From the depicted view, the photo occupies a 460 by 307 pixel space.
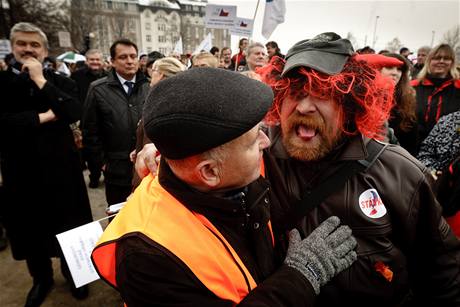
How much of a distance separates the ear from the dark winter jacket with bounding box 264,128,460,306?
1.68ft

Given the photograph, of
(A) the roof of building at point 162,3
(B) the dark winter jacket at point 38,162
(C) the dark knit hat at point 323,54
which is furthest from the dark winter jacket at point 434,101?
(A) the roof of building at point 162,3

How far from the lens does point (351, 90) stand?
5.06ft

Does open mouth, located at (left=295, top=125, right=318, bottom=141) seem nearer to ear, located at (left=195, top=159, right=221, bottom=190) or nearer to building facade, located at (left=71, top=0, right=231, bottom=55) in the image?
ear, located at (left=195, top=159, right=221, bottom=190)

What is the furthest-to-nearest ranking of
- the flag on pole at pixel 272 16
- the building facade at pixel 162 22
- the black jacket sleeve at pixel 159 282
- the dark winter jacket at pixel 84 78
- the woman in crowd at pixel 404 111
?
the building facade at pixel 162 22
the dark winter jacket at pixel 84 78
the flag on pole at pixel 272 16
the woman in crowd at pixel 404 111
the black jacket sleeve at pixel 159 282

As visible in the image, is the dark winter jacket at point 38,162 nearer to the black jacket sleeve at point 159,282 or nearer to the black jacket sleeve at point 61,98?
the black jacket sleeve at point 61,98

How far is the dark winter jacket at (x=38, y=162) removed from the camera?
8.75ft

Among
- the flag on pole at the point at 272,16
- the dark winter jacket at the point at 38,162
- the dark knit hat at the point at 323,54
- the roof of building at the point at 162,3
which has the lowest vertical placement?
the dark winter jacket at the point at 38,162

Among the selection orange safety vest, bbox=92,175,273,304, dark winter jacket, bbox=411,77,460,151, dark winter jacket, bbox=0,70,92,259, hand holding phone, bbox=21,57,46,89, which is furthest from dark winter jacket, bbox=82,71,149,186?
dark winter jacket, bbox=411,77,460,151

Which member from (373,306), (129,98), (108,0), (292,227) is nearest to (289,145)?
(292,227)

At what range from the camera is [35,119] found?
8.68ft

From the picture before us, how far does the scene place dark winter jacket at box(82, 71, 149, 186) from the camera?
136 inches

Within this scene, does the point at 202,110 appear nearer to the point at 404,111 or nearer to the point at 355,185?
the point at 355,185

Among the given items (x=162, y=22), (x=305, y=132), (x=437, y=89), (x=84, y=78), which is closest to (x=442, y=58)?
(x=437, y=89)

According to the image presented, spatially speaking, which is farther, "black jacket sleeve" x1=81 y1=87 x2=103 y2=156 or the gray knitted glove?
"black jacket sleeve" x1=81 y1=87 x2=103 y2=156
